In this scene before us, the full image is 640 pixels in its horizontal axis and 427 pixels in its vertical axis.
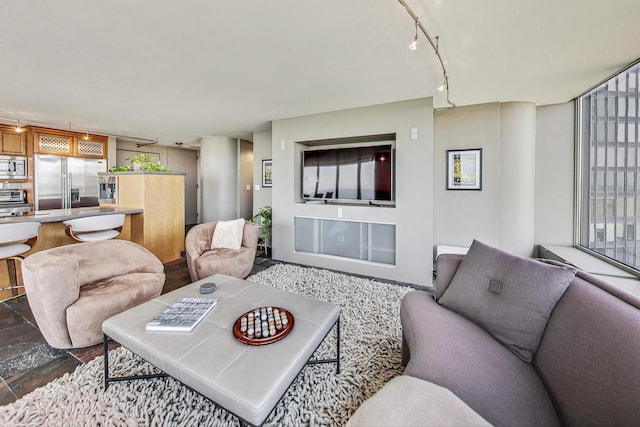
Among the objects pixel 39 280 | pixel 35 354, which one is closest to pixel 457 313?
pixel 39 280

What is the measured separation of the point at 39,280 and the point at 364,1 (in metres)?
2.76

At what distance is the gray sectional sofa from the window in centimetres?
198

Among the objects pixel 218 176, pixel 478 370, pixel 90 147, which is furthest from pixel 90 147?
pixel 478 370

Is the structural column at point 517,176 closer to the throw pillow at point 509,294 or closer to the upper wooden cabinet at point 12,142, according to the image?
the throw pillow at point 509,294

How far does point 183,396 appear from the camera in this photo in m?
1.51

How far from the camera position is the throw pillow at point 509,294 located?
1277mm

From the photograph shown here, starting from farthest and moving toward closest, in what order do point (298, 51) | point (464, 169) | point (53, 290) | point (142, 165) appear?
point (142, 165) < point (464, 169) < point (298, 51) < point (53, 290)

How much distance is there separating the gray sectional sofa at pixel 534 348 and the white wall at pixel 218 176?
5264 mm

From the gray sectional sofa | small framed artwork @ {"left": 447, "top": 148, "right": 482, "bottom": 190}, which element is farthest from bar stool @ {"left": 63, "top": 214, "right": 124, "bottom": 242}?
small framed artwork @ {"left": 447, "top": 148, "right": 482, "bottom": 190}

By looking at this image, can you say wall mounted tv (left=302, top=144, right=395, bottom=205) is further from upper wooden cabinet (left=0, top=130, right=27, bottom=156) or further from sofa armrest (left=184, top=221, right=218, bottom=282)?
upper wooden cabinet (left=0, top=130, right=27, bottom=156)

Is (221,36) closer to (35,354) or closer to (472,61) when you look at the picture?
(472,61)

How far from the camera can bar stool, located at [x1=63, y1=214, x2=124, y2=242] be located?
303 centimetres

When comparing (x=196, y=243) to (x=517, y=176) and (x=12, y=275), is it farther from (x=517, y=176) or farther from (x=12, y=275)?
(x=517, y=176)

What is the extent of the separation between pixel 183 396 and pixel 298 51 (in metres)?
2.52
